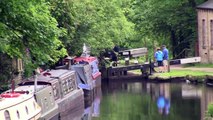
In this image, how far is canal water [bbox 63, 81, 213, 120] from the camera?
36031 millimetres

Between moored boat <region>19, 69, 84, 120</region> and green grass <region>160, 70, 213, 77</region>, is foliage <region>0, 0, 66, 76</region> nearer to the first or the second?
moored boat <region>19, 69, 84, 120</region>

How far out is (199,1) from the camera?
179ft

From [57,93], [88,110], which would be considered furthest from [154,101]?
[57,93]

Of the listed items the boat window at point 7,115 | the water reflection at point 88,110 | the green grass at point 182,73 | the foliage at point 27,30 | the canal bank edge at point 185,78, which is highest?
the foliage at point 27,30

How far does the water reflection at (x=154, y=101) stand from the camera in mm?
36000

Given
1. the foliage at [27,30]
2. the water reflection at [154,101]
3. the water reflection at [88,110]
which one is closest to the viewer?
the foliage at [27,30]

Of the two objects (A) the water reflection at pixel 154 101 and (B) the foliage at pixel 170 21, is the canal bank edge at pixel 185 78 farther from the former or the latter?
(B) the foliage at pixel 170 21

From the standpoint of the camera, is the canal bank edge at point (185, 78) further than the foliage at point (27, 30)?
Yes

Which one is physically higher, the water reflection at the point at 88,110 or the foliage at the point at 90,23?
the foliage at the point at 90,23

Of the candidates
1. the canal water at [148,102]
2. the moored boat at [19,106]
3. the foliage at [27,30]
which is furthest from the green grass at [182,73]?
the moored boat at [19,106]

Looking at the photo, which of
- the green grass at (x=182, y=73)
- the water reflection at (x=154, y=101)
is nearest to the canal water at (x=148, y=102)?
the water reflection at (x=154, y=101)

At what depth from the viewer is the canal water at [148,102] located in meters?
36.0

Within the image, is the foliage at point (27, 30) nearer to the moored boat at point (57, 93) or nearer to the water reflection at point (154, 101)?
the moored boat at point (57, 93)

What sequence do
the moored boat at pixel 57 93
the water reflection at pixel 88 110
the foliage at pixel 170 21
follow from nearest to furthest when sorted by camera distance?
1. the moored boat at pixel 57 93
2. the water reflection at pixel 88 110
3. the foliage at pixel 170 21
